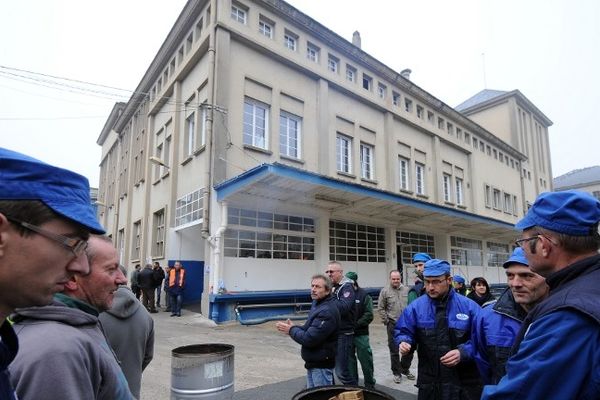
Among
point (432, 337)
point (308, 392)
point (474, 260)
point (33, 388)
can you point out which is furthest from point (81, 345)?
point (474, 260)

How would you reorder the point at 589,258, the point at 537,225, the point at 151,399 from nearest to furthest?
the point at 589,258 → the point at 537,225 → the point at 151,399

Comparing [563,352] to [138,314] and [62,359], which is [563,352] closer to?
[62,359]

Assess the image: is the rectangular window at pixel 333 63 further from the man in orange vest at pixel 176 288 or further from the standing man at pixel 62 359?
the standing man at pixel 62 359

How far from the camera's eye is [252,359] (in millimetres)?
7691

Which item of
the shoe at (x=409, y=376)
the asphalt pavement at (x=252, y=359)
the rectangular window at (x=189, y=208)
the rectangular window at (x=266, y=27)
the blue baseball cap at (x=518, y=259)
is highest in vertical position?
the rectangular window at (x=266, y=27)

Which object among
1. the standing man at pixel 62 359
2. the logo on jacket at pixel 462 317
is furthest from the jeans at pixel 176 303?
the standing man at pixel 62 359

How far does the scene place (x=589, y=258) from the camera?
1.65 m

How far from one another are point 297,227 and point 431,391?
1137cm

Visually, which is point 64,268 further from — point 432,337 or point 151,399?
point 151,399

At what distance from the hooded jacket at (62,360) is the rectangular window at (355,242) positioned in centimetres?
1427

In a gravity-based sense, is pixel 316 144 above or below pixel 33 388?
above

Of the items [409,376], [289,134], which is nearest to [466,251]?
[289,134]

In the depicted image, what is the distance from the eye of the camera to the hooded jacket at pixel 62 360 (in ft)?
4.49

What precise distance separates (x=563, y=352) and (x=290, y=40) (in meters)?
16.8
